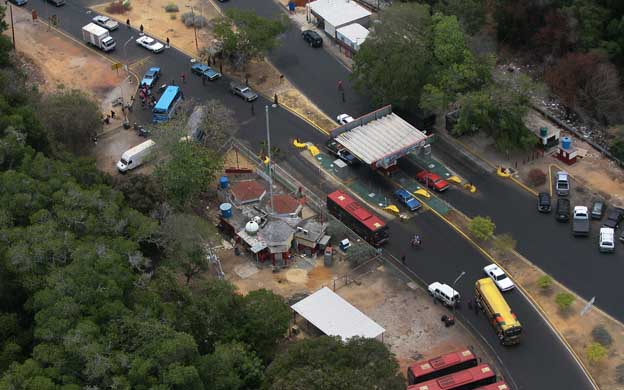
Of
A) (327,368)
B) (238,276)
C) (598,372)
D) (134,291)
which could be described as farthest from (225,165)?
(598,372)

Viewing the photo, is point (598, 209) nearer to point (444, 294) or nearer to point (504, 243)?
point (504, 243)

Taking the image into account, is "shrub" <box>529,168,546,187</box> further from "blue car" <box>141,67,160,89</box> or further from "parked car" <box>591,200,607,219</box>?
"blue car" <box>141,67,160,89</box>

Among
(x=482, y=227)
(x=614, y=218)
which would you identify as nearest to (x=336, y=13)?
(x=482, y=227)

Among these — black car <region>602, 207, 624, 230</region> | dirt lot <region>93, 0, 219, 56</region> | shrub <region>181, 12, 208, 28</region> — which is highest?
black car <region>602, 207, 624, 230</region>

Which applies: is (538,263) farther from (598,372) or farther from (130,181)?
(130,181)

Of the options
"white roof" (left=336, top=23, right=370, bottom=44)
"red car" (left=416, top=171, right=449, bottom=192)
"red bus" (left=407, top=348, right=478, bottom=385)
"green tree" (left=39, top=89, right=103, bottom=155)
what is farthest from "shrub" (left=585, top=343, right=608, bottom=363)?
"green tree" (left=39, top=89, right=103, bottom=155)

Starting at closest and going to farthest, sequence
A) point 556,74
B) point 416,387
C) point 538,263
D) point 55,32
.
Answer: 1. point 416,387
2. point 538,263
3. point 556,74
4. point 55,32
